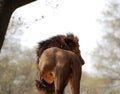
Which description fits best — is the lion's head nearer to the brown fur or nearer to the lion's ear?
the lion's ear

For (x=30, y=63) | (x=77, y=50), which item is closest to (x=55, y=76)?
(x=77, y=50)

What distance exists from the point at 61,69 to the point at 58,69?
0.02 m

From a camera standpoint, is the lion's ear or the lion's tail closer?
the lion's tail

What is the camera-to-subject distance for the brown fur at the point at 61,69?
1.87 metres

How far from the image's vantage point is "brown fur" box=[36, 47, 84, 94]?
1872mm

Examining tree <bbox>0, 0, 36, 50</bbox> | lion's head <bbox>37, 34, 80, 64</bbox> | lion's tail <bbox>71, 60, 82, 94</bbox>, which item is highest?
tree <bbox>0, 0, 36, 50</bbox>

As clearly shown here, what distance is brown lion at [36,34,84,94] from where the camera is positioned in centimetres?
188

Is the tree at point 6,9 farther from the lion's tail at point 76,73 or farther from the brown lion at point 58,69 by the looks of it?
the lion's tail at point 76,73

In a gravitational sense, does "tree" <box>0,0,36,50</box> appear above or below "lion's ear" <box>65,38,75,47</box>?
above

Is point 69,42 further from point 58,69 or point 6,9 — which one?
point 6,9

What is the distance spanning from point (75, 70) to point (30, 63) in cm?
2716

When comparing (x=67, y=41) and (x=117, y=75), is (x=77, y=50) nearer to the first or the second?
(x=67, y=41)

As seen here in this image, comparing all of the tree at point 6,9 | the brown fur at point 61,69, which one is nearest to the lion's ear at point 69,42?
the brown fur at point 61,69

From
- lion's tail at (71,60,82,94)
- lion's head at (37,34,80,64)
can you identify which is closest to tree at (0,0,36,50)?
lion's head at (37,34,80,64)
